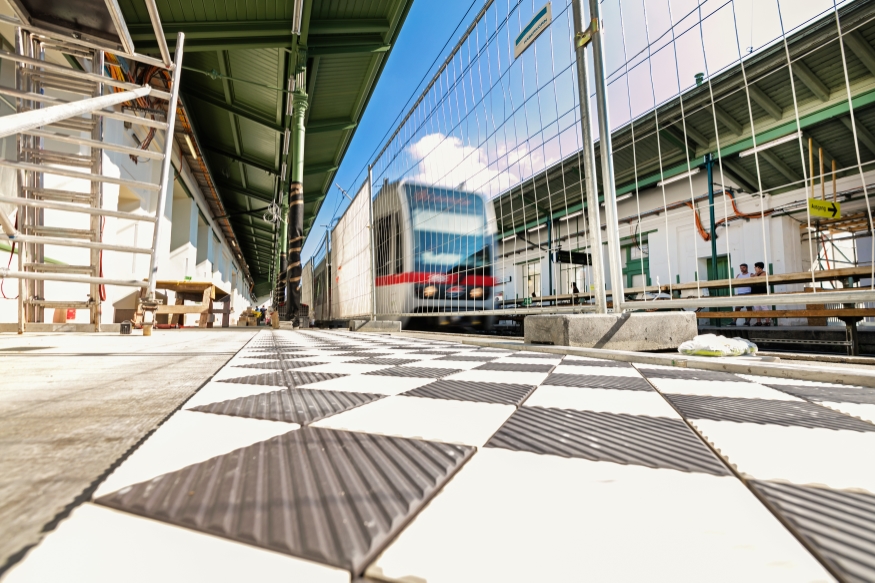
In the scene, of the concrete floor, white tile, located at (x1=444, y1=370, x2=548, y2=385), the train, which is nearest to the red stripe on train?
the train

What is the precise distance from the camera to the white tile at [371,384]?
824mm

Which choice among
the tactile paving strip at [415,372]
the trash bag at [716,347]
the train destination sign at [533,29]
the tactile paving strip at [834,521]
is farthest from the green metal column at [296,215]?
the tactile paving strip at [834,521]

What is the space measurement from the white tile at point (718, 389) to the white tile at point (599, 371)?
8cm

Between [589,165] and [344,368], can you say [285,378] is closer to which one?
[344,368]

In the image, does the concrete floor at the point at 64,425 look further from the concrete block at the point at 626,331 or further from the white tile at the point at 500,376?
the concrete block at the point at 626,331

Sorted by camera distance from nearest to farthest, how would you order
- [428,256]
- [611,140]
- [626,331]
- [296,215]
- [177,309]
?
1. [626,331]
2. [611,140]
3. [428,256]
4. [177,309]
5. [296,215]

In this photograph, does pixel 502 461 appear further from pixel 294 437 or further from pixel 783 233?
pixel 783 233

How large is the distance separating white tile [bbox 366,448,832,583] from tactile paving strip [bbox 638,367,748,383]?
78cm

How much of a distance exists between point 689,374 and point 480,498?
3.44 ft

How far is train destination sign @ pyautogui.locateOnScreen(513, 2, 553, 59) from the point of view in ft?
6.58

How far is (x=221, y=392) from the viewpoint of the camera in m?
0.77

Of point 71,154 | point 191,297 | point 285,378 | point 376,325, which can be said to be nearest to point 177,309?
point 191,297

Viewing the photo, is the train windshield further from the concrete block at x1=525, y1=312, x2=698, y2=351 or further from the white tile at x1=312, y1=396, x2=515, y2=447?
the white tile at x1=312, y1=396, x2=515, y2=447

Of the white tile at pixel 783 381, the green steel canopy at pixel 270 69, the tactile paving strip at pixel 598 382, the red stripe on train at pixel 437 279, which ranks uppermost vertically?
the green steel canopy at pixel 270 69
